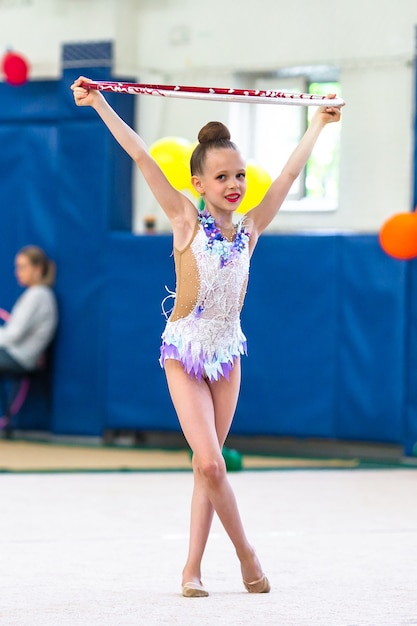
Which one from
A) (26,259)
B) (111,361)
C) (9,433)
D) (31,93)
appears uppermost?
(31,93)

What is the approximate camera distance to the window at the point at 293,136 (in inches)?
339

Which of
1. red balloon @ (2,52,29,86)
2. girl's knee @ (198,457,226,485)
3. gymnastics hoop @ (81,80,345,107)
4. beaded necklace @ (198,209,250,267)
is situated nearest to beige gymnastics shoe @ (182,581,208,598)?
girl's knee @ (198,457,226,485)

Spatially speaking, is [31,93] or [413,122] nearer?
[413,122]

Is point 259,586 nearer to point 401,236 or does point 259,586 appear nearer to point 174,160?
point 174,160

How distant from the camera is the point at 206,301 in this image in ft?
12.6

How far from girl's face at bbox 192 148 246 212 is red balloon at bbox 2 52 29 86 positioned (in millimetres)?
5617

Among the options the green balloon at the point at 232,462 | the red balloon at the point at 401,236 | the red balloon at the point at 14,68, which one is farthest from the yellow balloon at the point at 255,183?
the red balloon at the point at 14,68

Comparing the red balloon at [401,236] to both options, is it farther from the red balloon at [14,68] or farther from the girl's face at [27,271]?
the red balloon at [14,68]

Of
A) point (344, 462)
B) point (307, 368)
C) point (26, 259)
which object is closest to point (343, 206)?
point (307, 368)

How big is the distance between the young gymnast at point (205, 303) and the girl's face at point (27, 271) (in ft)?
17.4

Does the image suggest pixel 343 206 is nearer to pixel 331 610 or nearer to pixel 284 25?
pixel 284 25

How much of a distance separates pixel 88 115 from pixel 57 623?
244 inches

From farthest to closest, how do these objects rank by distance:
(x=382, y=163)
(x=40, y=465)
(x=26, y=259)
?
(x=26, y=259)
(x=382, y=163)
(x=40, y=465)

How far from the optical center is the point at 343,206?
852cm
